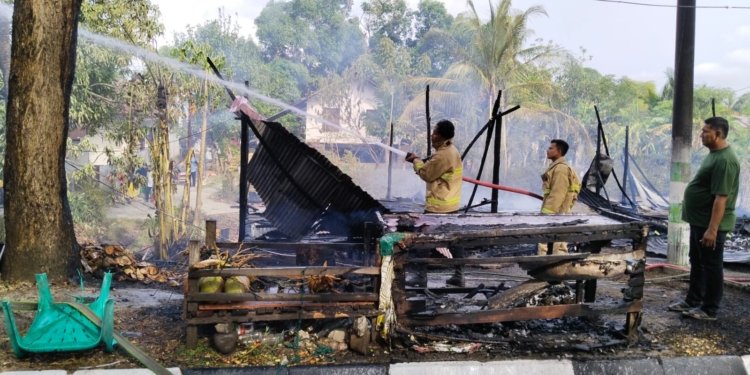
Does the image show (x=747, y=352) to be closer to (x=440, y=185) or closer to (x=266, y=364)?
(x=440, y=185)

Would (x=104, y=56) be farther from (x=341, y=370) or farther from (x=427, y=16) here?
(x=427, y=16)

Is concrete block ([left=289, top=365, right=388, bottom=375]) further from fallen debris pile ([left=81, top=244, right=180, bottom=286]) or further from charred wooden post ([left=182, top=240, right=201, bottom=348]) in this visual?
fallen debris pile ([left=81, top=244, right=180, bottom=286])

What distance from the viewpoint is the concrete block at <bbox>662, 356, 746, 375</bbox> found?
4.52 meters

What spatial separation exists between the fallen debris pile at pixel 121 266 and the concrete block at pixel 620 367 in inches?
190

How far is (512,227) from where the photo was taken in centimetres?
481

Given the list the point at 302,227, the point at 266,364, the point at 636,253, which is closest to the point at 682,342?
the point at 636,253

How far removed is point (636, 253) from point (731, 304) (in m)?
2.39

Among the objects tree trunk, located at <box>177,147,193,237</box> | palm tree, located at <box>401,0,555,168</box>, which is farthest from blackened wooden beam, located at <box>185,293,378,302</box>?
palm tree, located at <box>401,0,555,168</box>

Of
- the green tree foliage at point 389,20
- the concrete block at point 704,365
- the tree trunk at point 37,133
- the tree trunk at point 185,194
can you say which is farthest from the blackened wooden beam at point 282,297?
the green tree foliage at point 389,20

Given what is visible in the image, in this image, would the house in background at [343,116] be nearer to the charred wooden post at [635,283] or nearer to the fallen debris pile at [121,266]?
the fallen debris pile at [121,266]

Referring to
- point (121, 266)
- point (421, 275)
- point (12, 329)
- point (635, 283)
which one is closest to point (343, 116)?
point (121, 266)

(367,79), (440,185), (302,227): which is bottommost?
(302,227)

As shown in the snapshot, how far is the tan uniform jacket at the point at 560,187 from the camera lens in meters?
7.09

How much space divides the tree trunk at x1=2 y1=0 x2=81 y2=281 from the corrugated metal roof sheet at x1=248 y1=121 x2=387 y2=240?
280 cm
